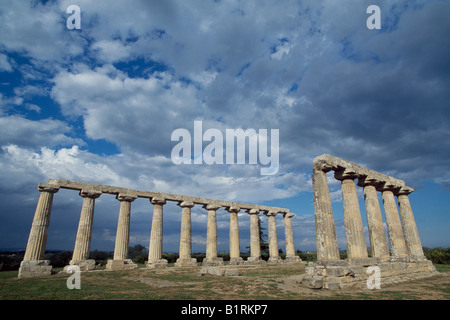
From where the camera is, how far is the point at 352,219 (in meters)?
17.0

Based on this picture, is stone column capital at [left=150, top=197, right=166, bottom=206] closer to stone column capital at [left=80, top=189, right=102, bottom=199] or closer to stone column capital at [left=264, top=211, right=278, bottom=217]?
stone column capital at [left=80, top=189, right=102, bottom=199]

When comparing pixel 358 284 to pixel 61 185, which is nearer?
pixel 358 284

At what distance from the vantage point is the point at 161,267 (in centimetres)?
2906

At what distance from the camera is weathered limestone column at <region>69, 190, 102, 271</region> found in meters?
25.1

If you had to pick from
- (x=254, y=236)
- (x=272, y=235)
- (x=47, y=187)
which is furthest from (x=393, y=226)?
(x=47, y=187)

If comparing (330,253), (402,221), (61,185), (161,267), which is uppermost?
(61,185)

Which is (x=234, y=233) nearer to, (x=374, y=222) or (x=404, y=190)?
(x=374, y=222)

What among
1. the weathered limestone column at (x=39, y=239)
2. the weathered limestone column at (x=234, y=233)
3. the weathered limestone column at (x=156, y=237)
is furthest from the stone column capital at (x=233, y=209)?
the weathered limestone column at (x=39, y=239)

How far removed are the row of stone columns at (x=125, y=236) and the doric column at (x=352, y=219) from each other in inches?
792
